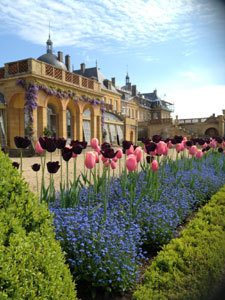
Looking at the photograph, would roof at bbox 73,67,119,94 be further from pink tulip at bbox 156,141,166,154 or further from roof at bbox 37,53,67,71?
pink tulip at bbox 156,141,166,154

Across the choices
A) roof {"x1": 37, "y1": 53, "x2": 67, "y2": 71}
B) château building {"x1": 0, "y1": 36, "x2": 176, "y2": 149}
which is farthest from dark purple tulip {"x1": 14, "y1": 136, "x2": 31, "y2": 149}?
roof {"x1": 37, "y1": 53, "x2": 67, "y2": 71}

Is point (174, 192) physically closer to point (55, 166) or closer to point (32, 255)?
point (55, 166)

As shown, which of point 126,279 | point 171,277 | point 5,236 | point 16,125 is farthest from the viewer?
point 16,125

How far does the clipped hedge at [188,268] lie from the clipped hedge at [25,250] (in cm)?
76

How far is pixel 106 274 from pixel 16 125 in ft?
52.9

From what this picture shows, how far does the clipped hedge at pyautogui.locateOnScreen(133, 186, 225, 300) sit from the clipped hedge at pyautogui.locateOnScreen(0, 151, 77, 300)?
0.76 m

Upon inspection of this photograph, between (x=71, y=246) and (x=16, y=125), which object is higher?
(x=16, y=125)

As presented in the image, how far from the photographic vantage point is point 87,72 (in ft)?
120

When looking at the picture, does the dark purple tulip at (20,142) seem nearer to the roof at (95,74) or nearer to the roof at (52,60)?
the roof at (52,60)

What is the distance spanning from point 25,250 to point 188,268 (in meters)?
1.57

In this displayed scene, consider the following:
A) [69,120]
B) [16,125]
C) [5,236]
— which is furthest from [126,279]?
[69,120]

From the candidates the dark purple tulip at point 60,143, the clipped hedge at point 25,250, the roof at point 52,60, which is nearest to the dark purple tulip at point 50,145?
the dark purple tulip at point 60,143

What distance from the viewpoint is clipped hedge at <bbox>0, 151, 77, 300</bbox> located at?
1.14 m

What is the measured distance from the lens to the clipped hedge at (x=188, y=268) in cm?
190
